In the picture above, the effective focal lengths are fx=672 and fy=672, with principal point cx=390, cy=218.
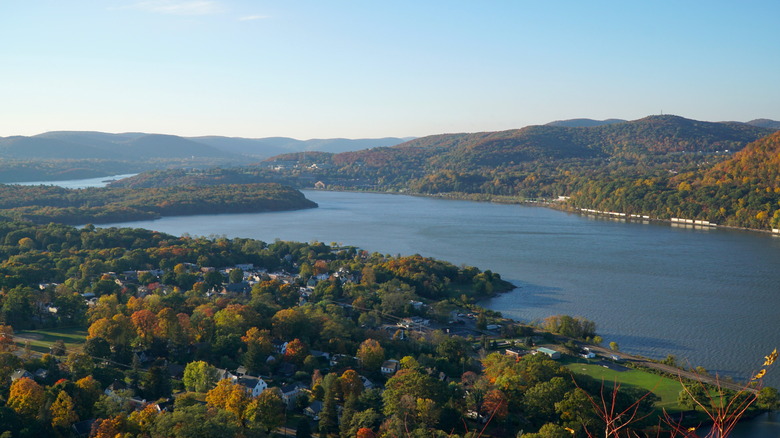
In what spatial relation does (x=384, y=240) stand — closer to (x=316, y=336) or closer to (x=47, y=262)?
(x=47, y=262)

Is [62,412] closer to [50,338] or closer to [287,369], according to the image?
[287,369]

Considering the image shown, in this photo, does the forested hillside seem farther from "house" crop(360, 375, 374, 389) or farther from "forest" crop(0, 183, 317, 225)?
"house" crop(360, 375, 374, 389)

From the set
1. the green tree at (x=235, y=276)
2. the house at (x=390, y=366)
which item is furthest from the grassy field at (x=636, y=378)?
the green tree at (x=235, y=276)

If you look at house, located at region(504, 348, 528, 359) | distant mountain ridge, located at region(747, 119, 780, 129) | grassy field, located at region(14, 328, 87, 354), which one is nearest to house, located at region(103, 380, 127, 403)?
grassy field, located at region(14, 328, 87, 354)

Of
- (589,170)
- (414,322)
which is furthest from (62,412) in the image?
(589,170)

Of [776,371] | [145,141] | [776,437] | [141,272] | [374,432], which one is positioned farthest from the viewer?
[145,141]

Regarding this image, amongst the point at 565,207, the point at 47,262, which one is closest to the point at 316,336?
the point at 47,262

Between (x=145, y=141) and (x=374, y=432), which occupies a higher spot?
(x=145, y=141)
